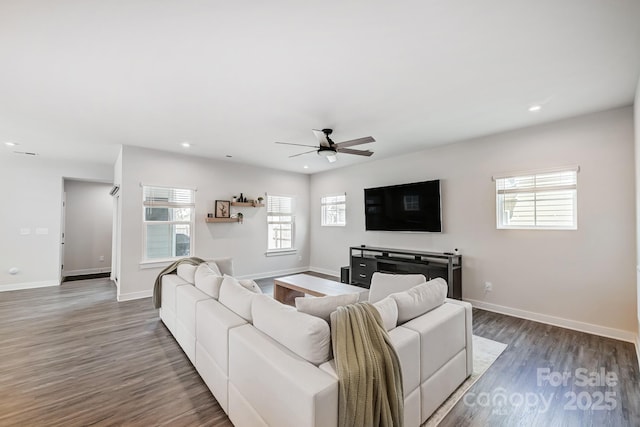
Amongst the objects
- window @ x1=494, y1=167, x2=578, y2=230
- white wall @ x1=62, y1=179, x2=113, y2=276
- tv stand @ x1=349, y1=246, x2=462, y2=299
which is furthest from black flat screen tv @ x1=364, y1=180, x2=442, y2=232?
white wall @ x1=62, y1=179, x2=113, y2=276

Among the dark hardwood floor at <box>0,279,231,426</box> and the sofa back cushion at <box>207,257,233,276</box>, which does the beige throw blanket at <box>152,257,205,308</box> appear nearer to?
the dark hardwood floor at <box>0,279,231,426</box>

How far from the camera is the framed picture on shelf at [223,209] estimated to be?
6.08 meters

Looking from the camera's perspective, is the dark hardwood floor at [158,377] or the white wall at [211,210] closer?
the dark hardwood floor at [158,377]

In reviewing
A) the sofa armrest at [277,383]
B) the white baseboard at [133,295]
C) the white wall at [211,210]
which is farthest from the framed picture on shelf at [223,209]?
the sofa armrest at [277,383]

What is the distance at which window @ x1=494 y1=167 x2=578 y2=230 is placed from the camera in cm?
374

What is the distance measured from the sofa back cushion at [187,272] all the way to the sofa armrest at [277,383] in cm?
158

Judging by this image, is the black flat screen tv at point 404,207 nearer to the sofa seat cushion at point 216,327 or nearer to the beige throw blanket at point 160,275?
the beige throw blanket at point 160,275

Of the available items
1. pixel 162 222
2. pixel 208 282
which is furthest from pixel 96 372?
pixel 162 222

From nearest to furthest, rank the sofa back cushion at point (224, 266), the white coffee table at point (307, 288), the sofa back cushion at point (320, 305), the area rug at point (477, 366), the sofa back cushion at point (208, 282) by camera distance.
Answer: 1. the sofa back cushion at point (320, 305)
2. the area rug at point (477, 366)
3. the sofa back cushion at point (208, 282)
4. the white coffee table at point (307, 288)
5. the sofa back cushion at point (224, 266)

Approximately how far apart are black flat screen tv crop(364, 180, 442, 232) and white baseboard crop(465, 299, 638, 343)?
1.44 m

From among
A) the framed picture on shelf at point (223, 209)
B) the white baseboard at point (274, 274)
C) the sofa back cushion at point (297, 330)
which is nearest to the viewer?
the sofa back cushion at point (297, 330)

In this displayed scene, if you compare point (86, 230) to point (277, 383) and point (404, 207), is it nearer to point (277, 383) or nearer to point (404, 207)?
point (404, 207)

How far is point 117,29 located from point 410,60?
225cm

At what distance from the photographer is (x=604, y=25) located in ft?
6.47
